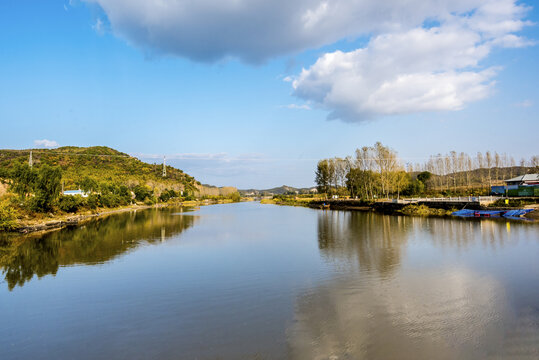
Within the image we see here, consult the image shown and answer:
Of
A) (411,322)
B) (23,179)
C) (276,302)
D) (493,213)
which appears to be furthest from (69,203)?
(493,213)

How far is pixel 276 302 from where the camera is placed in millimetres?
9898

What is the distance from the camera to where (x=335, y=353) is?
6691 mm

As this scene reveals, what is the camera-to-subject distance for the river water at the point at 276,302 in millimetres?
7113

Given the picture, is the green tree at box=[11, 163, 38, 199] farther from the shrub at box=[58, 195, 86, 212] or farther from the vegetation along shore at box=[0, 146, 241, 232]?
the shrub at box=[58, 195, 86, 212]

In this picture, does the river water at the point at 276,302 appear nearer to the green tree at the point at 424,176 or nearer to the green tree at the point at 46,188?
the green tree at the point at 46,188

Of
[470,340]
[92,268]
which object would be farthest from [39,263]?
[470,340]

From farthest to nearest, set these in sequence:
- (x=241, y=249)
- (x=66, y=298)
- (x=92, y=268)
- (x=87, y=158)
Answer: (x=87, y=158) < (x=241, y=249) < (x=92, y=268) < (x=66, y=298)

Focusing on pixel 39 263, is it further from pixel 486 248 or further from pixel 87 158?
pixel 87 158

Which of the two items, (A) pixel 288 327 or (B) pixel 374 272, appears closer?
(A) pixel 288 327

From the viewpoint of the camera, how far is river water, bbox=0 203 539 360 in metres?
7.11

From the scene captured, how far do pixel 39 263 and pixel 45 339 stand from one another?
1105 cm

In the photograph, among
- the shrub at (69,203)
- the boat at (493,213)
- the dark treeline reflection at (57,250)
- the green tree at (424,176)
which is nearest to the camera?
the dark treeline reflection at (57,250)

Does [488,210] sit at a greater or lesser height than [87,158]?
lesser

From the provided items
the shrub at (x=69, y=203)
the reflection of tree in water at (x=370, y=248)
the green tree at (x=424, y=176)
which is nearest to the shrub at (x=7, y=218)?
the shrub at (x=69, y=203)
